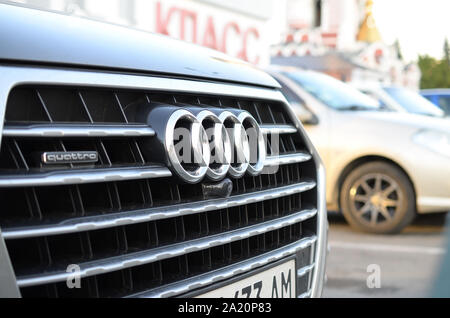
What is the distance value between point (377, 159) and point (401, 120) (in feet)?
1.38

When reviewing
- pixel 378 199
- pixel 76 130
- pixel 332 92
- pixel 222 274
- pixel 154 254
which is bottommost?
pixel 378 199

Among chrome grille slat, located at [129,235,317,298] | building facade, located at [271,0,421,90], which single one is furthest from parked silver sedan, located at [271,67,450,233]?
building facade, located at [271,0,421,90]

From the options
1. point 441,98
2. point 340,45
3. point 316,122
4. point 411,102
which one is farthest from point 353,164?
point 340,45

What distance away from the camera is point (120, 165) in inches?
66.1

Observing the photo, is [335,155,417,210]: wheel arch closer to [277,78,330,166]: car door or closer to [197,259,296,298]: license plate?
[277,78,330,166]: car door

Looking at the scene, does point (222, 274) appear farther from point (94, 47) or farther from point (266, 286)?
point (94, 47)

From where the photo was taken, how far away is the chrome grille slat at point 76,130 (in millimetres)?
1460

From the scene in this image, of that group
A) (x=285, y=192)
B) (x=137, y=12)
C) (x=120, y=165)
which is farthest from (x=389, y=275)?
(x=137, y=12)

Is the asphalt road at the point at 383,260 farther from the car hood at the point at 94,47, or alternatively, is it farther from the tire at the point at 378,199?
the car hood at the point at 94,47

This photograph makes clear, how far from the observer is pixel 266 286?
2119mm

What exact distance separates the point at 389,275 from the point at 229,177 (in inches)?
132

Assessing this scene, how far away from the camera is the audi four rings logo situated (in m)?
1.74

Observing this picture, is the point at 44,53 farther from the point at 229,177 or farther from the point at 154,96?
the point at 229,177

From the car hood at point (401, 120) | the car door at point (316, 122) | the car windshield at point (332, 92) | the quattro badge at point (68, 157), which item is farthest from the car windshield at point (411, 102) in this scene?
the quattro badge at point (68, 157)
